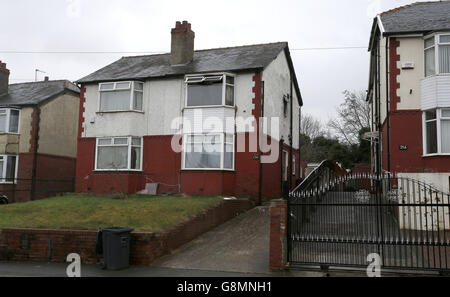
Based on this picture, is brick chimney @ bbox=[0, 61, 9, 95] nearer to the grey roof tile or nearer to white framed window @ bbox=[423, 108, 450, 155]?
the grey roof tile

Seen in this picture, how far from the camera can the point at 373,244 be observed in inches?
338

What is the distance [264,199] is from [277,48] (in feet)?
25.1

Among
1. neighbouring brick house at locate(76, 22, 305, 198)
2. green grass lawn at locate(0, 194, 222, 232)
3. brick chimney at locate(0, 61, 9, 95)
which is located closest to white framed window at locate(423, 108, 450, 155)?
neighbouring brick house at locate(76, 22, 305, 198)

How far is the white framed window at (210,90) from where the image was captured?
1778cm

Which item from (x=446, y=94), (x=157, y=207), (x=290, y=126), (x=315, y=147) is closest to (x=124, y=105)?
(x=157, y=207)

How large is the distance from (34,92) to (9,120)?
2.96 metres

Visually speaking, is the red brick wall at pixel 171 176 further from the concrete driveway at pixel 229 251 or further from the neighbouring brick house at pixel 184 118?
the concrete driveway at pixel 229 251

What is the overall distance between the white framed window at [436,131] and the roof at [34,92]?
19964 mm

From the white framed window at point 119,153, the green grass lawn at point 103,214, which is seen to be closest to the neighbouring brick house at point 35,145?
the white framed window at point 119,153

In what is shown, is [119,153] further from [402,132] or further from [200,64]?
[402,132]

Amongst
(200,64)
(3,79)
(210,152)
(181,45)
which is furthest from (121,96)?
(3,79)

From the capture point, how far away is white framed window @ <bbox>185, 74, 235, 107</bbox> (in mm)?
17781

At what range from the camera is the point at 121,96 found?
19.7m
